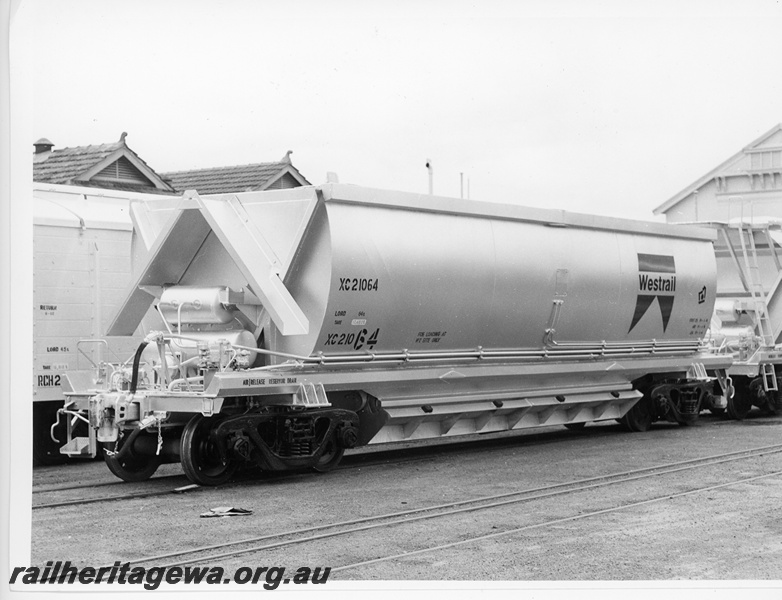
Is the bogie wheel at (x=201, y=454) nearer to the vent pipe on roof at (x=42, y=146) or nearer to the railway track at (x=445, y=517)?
the railway track at (x=445, y=517)

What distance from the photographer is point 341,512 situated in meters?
10.7

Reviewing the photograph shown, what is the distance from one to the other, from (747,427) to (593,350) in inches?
157

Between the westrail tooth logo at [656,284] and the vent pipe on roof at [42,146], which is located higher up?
the vent pipe on roof at [42,146]

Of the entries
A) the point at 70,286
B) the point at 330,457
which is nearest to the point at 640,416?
the point at 330,457

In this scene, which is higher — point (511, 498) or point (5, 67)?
point (5, 67)

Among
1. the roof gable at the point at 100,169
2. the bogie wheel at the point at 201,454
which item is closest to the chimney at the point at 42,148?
the roof gable at the point at 100,169

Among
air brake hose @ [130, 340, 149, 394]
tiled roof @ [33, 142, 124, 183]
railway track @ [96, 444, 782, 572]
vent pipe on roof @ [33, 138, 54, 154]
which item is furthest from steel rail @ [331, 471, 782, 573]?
vent pipe on roof @ [33, 138, 54, 154]

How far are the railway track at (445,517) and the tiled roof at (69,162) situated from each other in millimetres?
12314

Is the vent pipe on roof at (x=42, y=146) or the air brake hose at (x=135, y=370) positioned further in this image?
the vent pipe on roof at (x=42, y=146)

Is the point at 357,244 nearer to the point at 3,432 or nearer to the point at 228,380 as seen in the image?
the point at 228,380

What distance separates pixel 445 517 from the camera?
10.4 metres

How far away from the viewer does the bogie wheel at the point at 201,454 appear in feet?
39.1

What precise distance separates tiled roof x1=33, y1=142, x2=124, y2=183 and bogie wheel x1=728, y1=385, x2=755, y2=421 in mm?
12006

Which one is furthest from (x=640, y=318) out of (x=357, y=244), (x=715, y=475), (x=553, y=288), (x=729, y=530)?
(x=729, y=530)
